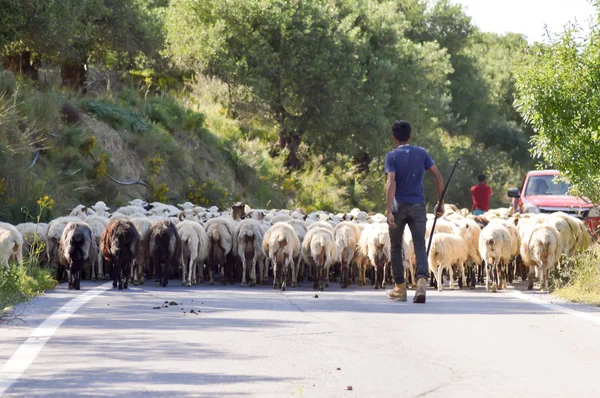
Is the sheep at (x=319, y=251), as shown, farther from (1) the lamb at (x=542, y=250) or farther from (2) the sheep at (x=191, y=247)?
(1) the lamb at (x=542, y=250)

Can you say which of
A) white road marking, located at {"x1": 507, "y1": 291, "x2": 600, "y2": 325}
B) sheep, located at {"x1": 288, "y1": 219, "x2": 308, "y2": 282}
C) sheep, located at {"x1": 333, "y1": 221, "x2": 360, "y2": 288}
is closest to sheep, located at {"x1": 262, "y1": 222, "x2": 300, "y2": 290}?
sheep, located at {"x1": 288, "y1": 219, "x2": 308, "y2": 282}

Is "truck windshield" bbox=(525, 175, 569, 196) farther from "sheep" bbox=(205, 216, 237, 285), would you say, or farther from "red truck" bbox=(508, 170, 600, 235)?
"sheep" bbox=(205, 216, 237, 285)

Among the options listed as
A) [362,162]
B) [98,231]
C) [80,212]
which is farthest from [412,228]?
[362,162]

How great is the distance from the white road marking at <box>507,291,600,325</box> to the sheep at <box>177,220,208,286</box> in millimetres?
5078

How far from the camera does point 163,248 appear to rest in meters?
17.9

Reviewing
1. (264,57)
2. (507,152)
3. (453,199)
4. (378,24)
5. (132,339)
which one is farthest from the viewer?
(507,152)

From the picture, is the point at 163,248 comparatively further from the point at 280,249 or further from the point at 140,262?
the point at 280,249

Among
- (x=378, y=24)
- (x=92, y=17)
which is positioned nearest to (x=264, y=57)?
(x=378, y=24)

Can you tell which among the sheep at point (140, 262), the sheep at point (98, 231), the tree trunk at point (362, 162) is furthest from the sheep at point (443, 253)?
the tree trunk at point (362, 162)

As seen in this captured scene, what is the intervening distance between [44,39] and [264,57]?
55.9 feet

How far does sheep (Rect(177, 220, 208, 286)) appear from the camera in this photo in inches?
728

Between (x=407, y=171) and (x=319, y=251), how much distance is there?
Result: 4.20 m

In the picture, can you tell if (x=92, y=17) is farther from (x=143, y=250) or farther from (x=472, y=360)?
(x=472, y=360)

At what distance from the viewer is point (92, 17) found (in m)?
31.8
